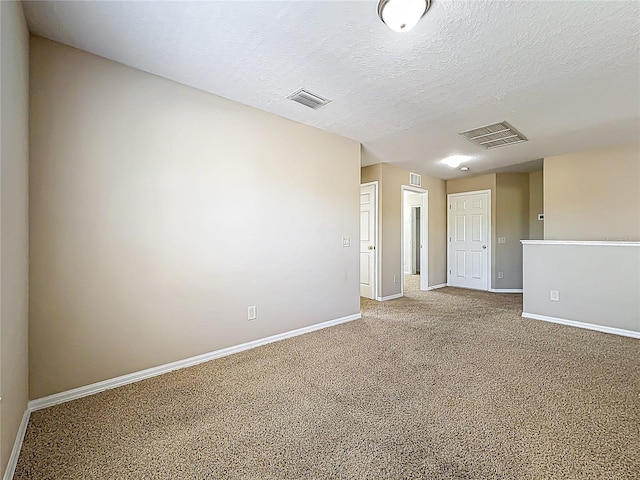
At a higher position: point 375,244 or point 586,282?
point 375,244

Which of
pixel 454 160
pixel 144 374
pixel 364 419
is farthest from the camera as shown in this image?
pixel 454 160

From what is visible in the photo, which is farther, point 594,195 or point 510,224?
point 510,224

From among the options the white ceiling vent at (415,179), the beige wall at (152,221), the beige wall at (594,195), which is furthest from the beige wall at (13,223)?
the beige wall at (594,195)

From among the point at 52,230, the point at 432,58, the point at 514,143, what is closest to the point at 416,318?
the point at 514,143

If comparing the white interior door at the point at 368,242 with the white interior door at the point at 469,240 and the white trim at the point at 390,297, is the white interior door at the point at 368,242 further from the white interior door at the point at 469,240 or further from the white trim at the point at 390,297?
the white interior door at the point at 469,240

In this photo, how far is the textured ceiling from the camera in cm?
173

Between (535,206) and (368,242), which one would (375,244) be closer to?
(368,242)

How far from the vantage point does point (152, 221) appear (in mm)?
2402

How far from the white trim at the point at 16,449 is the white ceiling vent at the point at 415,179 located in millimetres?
5822

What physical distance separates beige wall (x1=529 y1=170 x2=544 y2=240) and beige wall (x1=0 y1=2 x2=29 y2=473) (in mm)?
7335

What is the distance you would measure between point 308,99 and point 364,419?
265cm

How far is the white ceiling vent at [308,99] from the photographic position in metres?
2.72

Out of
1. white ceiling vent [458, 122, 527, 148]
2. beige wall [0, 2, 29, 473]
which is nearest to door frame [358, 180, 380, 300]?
white ceiling vent [458, 122, 527, 148]

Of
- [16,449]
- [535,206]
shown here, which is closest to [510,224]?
[535,206]
